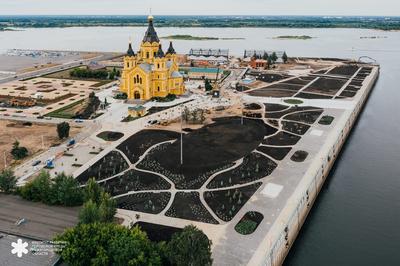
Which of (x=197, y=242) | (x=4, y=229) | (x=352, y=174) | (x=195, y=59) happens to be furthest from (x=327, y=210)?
(x=195, y=59)

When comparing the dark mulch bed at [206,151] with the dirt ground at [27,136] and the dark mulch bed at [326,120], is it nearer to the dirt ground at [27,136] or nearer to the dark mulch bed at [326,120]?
the dark mulch bed at [326,120]

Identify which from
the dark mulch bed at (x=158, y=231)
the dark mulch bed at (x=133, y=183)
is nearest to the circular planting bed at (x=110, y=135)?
Result: the dark mulch bed at (x=133, y=183)

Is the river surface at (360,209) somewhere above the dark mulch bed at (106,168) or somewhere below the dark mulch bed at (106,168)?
below

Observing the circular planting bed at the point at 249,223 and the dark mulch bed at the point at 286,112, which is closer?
the circular planting bed at the point at 249,223

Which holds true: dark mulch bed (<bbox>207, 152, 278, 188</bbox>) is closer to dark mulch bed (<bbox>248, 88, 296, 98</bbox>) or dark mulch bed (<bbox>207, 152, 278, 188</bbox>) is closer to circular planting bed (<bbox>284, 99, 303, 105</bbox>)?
circular planting bed (<bbox>284, 99, 303, 105</bbox>)

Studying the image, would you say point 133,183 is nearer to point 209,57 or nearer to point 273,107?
point 273,107

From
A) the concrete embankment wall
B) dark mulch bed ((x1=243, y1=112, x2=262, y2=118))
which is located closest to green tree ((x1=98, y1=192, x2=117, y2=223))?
the concrete embankment wall

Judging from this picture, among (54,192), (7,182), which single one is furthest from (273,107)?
(7,182)
